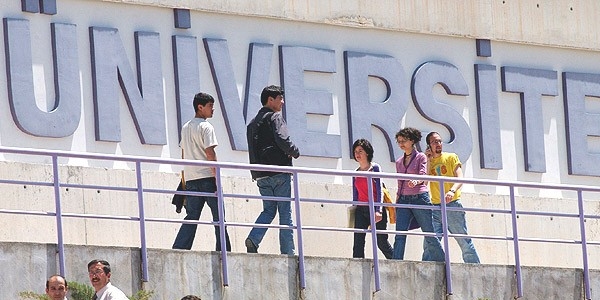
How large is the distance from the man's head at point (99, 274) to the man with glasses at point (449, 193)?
562cm

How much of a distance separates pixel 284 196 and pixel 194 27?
16.8 feet

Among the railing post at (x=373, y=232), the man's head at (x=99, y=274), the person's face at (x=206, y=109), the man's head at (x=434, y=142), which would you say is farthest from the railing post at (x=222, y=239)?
the man's head at (x=434, y=142)

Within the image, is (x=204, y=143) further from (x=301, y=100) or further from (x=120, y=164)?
(x=301, y=100)

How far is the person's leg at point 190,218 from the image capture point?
65.2 ft

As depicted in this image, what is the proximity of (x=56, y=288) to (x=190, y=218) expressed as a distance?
362 centimetres

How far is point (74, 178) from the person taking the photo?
75.2 ft

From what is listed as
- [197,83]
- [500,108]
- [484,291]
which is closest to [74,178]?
[197,83]

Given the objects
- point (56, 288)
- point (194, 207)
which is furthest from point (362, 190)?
point (56, 288)

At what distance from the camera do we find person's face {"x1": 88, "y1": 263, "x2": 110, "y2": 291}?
16906 millimetres

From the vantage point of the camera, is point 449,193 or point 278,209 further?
point 449,193

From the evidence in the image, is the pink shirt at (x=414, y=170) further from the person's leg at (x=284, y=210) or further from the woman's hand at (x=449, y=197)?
the person's leg at (x=284, y=210)

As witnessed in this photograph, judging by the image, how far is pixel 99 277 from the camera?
16.9 metres

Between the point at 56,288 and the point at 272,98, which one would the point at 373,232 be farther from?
the point at 56,288

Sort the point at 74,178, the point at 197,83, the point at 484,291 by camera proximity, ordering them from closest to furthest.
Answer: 1. the point at 484,291
2. the point at 74,178
3. the point at 197,83
